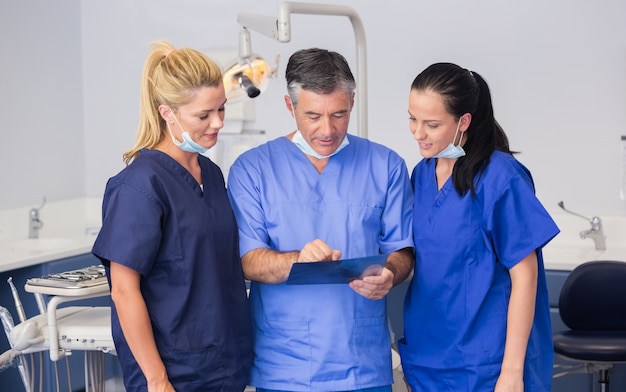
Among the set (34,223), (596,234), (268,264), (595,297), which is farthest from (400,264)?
(34,223)

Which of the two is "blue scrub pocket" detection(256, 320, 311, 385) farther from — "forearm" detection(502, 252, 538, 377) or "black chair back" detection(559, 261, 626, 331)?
"black chair back" detection(559, 261, 626, 331)

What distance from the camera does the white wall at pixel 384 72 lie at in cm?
312

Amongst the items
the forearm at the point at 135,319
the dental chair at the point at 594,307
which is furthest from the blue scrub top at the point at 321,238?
the dental chair at the point at 594,307

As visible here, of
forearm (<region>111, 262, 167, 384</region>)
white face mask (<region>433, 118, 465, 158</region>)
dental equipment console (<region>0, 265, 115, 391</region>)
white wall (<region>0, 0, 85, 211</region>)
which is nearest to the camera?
forearm (<region>111, 262, 167, 384</region>)

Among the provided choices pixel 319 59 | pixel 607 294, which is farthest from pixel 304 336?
pixel 607 294

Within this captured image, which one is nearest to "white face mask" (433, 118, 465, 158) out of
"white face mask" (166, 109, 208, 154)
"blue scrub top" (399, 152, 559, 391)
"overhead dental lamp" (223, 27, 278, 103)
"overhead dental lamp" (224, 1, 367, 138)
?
"blue scrub top" (399, 152, 559, 391)

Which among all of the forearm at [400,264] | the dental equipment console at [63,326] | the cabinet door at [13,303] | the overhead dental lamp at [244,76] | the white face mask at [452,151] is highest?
the overhead dental lamp at [244,76]

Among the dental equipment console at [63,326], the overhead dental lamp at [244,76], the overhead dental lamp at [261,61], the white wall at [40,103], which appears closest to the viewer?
the dental equipment console at [63,326]

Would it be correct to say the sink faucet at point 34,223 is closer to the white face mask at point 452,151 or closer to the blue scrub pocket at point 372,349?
the blue scrub pocket at point 372,349

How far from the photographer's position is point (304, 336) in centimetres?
169

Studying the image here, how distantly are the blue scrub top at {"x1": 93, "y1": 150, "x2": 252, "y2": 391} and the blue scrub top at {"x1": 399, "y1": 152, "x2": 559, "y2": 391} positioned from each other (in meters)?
0.36

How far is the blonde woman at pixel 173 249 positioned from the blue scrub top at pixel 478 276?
0.36 meters

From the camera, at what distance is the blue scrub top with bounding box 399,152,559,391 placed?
1.64 m

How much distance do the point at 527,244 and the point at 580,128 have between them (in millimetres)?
1638
